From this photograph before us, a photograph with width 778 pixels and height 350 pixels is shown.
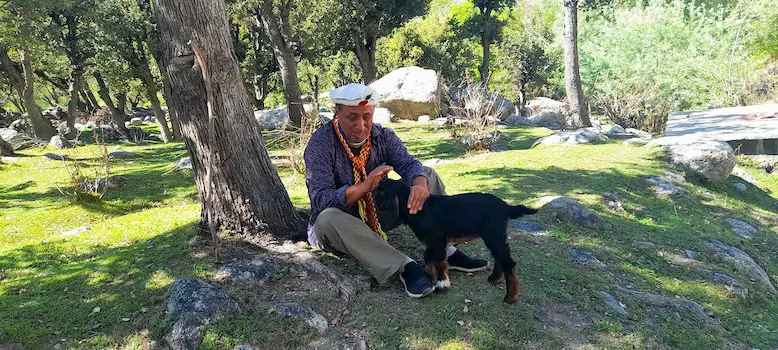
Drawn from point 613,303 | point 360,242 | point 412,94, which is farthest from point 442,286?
point 412,94

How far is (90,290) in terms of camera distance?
3.43 m

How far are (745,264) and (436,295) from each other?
147 inches

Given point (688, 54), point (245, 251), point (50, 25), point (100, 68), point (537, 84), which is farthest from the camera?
point (537, 84)

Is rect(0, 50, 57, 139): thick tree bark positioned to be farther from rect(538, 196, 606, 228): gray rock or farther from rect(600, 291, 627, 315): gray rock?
rect(600, 291, 627, 315): gray rock

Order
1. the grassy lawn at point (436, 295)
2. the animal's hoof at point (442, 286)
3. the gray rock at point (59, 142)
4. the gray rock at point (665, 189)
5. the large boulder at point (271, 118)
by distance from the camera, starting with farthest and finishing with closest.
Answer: the large boulder at point (271, 118)
the gray rock at point (59, 142)
the gray rock at point (665, 189)
the animal's hoof at point (442, 286)
the grassy lawn at point (436, 295)

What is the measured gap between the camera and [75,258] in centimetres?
411

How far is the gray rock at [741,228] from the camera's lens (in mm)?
6082

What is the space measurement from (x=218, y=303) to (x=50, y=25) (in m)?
16.7

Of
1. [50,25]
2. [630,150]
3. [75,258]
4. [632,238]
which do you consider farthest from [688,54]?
[50,25]

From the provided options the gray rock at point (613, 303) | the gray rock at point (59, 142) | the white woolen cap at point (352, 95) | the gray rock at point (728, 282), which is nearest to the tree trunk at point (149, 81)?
the gray rock at point (59, 142)

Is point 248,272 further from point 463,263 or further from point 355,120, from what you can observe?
point 463,263

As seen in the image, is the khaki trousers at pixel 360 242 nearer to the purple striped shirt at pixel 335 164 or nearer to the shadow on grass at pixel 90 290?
the purple striped shirt at pixel 335 164

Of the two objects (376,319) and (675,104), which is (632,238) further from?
(675,104)

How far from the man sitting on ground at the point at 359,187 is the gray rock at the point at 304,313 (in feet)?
1.68
